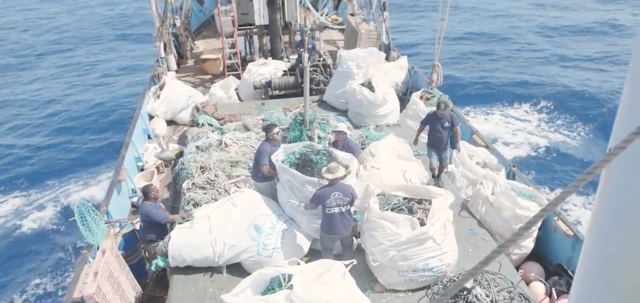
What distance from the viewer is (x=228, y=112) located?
362 inches

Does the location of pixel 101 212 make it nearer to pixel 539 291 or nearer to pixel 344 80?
pixel 344 80

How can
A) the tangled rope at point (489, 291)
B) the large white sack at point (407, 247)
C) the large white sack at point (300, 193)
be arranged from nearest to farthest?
1. the tangled rope at point (489, 291)
2. the large white sack at point (407, 247)
3. the large white sack at point (300, 193)

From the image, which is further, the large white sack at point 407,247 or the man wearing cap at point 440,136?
the man wearing cap at point 440,136

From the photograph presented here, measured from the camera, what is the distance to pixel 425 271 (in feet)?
15.6

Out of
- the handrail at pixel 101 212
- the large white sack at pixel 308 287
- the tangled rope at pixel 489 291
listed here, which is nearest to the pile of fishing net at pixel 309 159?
the large white sack at pixel 308 287

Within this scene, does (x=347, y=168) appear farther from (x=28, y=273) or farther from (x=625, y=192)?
(x=28, y=273)

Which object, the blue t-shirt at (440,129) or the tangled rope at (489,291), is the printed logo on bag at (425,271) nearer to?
the tangled rope at (489,291)

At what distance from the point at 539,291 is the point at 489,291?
984 mm

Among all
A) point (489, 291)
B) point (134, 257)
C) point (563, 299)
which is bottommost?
point (134, 257)

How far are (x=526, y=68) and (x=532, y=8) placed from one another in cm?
967

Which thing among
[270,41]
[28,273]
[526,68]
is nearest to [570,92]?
[526,68]

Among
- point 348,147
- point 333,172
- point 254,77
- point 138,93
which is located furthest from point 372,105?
point 138,93

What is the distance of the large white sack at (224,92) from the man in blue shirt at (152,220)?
4.47 metres

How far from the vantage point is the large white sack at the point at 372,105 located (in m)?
8.24
